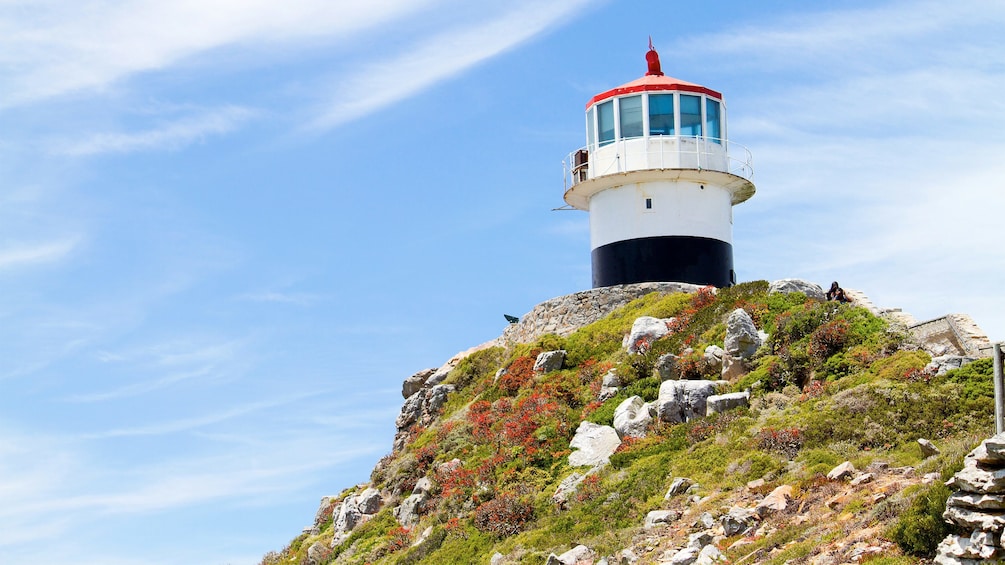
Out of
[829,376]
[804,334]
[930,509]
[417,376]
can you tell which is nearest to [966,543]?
[930,509]

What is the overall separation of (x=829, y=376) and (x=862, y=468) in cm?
447

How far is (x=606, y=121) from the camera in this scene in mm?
38844

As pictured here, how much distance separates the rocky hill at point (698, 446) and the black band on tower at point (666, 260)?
1084 mm

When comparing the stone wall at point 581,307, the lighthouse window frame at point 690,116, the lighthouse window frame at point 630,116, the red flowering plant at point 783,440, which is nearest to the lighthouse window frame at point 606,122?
the lighthouse window frame at point 630,116

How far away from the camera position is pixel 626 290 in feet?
121

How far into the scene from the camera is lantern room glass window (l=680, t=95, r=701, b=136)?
3809cm

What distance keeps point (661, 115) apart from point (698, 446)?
15.5m

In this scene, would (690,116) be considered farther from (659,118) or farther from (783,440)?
(783,440)

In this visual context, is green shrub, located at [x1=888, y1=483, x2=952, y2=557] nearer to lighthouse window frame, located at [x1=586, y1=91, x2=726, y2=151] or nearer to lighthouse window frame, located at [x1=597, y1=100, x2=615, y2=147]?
lighthouse window frame, located at [x1=586, y1=91, x2=726, y2=151]

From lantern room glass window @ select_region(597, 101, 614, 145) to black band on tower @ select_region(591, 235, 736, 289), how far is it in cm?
318

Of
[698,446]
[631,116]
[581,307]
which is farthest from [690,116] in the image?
[698,446]

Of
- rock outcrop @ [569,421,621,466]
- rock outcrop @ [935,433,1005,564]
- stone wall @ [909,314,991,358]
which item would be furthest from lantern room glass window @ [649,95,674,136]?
rock outcrop @ [935,433,1005,564]

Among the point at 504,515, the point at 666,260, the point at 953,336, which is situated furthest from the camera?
the point at 666,260

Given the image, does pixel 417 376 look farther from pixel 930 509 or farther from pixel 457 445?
pixel 930 509
